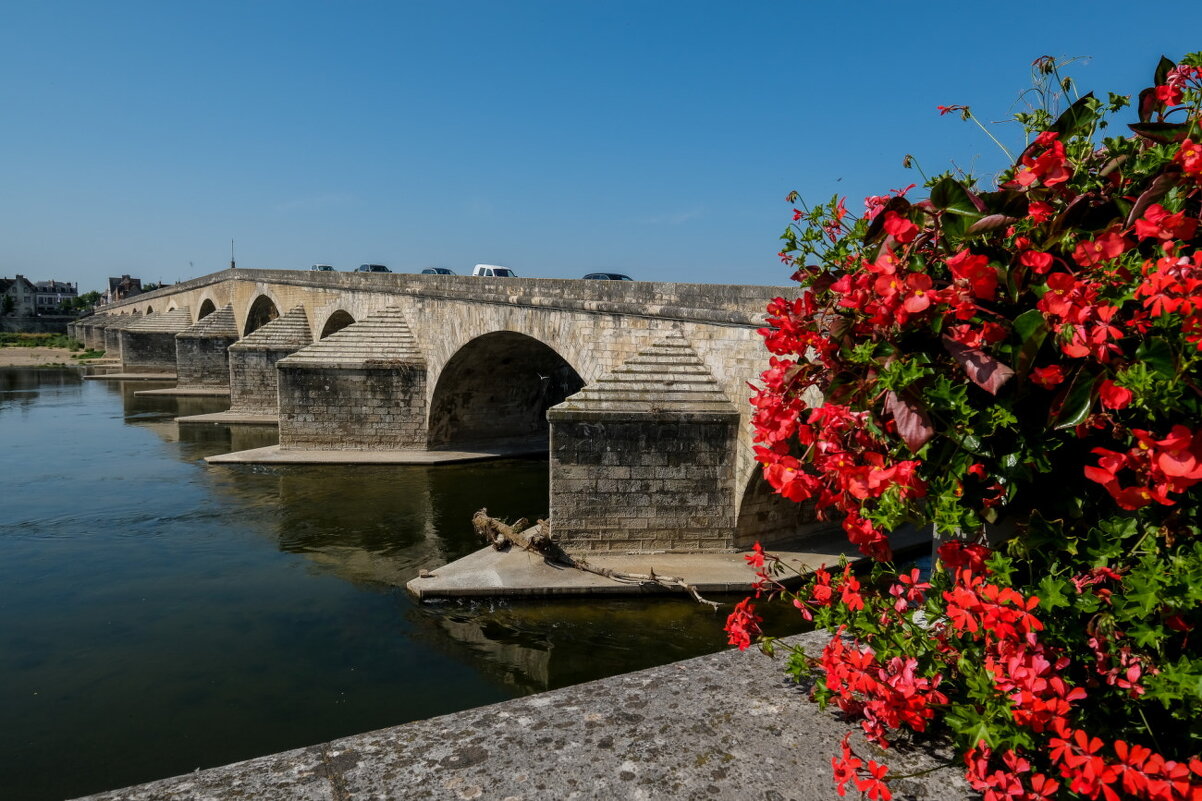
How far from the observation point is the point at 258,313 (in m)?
35.2

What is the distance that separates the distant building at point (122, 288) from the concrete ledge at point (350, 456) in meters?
86.8

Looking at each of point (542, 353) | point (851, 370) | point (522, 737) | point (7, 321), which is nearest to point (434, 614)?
point (522, 737)

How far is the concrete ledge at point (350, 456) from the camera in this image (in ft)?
61.6

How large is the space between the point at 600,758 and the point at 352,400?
19.0 m

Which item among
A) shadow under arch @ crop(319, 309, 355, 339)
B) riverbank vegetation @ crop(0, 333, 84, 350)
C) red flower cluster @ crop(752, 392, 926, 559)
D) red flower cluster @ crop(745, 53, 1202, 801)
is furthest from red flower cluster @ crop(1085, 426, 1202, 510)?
riverbank vegetation @ crop(0, 333, 84, 350)

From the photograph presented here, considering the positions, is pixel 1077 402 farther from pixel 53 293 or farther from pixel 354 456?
pixel 53 293

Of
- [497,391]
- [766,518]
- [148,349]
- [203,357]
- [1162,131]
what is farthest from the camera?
[148,349]

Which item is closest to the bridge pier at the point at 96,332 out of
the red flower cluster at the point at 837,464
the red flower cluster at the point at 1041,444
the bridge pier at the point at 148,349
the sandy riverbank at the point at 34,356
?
the sandy riverbank at the point at 34,356

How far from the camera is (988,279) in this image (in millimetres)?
1722

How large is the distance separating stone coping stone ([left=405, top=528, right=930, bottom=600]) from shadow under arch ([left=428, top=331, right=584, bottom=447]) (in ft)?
25.3

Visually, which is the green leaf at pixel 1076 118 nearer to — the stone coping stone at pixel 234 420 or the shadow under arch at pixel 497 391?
the shadow under arch at pixel 497 391

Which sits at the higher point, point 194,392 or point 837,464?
point 837,464

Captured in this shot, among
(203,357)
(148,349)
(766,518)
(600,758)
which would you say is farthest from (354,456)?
(148,349)

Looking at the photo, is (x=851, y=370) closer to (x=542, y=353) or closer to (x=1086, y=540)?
(x=1086, y=540)
